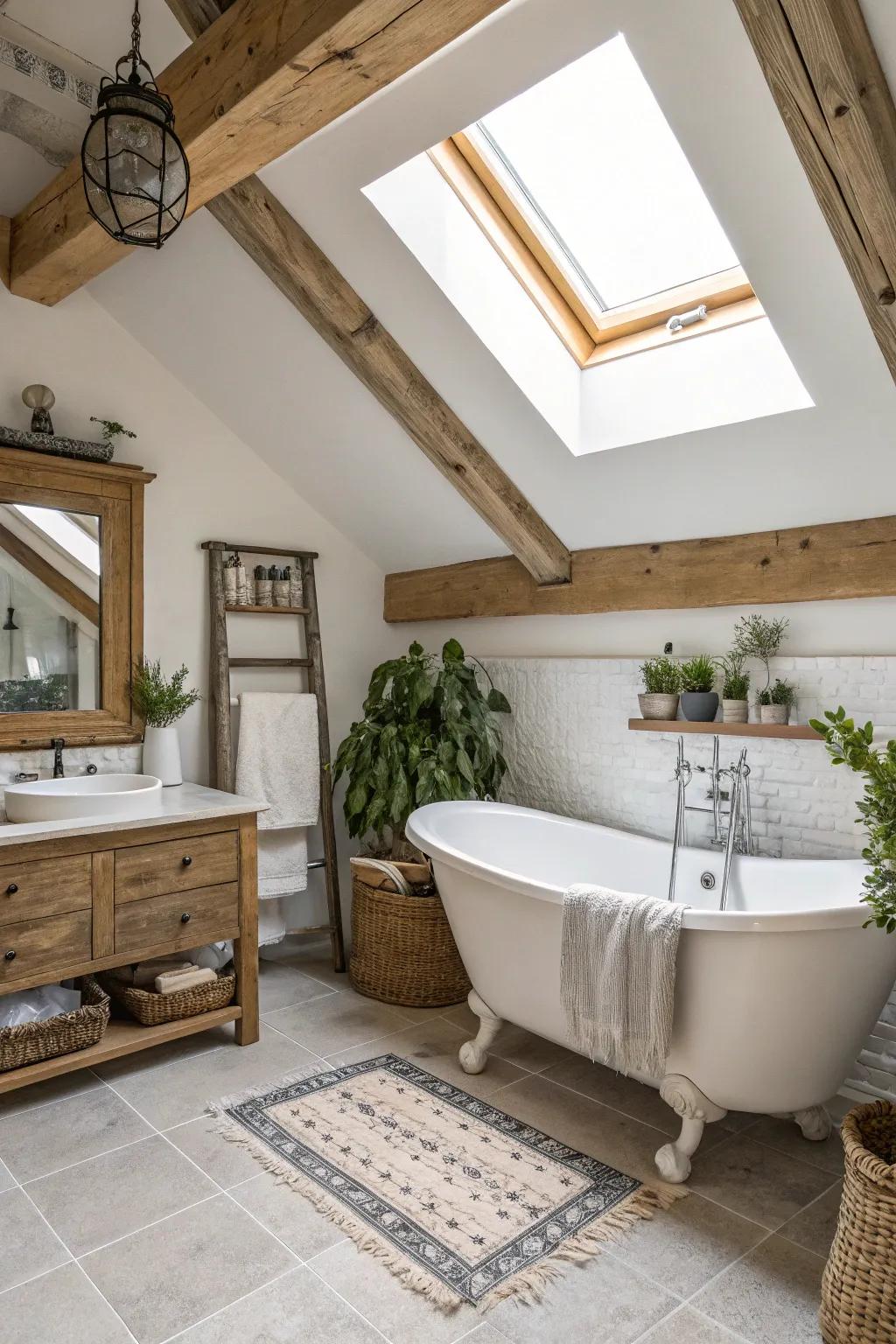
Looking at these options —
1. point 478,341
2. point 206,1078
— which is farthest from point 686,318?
point 206,1078

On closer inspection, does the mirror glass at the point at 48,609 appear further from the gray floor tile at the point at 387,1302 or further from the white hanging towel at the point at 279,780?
the gray floor tile at the point at 387,1302

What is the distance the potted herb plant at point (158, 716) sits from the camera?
3.46m

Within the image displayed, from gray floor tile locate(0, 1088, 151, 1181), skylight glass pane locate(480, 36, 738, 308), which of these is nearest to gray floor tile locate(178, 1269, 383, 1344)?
gray floor tile locate(0, 1088, 151, 1181)

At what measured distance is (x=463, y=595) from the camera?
4.00 m

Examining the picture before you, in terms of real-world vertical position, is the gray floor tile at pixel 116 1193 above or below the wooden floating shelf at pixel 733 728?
below

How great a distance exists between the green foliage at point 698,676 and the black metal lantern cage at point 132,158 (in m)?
2.02

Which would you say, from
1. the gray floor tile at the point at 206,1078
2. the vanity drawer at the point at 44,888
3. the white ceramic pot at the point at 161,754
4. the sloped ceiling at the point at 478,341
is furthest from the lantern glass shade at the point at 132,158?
the gray floor tile at the point at 206,1078

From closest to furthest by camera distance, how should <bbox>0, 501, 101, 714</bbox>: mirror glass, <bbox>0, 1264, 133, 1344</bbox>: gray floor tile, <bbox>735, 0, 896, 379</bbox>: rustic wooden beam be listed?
<bbox>735, 0, 896, 379</bbox>: rustic wooden beam → <bbox>0, 1264, 133, 1344</bbox>: gray floor tile → <bbox>0, 501, 101, 714</bbox>: mirror glass

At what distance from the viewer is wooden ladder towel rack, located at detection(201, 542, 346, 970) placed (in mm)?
3762

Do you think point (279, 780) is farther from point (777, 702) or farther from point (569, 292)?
point (569, 292)

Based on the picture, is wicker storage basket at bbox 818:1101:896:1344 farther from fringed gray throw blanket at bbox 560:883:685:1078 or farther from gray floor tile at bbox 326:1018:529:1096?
gray floor tile at bbox 326:1018:529:1096

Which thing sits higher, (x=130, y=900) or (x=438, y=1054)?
(x=130, y=900)

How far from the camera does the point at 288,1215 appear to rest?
218 cm

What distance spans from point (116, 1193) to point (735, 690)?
2218 mm
